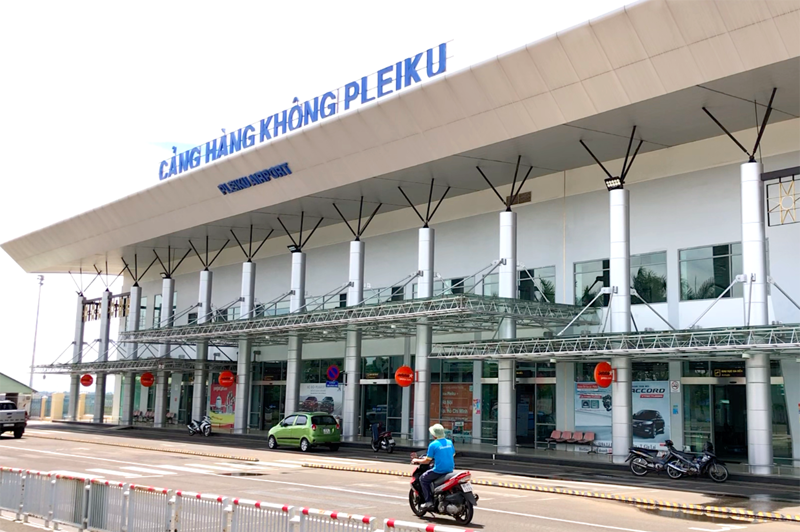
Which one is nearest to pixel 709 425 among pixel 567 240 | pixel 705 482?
pixel 705 482

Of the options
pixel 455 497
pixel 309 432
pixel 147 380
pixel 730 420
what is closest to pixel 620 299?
pixel 730 420

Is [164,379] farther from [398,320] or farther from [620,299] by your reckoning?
[620,299]

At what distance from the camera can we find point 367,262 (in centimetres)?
4484

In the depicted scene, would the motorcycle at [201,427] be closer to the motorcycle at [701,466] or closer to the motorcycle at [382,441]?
the motorcycle at [382,441]

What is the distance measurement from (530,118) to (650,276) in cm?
804

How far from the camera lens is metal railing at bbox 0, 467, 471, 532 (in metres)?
9.34

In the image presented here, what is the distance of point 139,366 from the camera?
53500 mm

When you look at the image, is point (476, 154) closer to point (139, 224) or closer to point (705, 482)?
point (705, 482)

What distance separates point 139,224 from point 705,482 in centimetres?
3815

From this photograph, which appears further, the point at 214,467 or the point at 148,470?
the point at 214,467

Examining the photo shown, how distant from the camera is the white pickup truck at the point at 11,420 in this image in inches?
1563

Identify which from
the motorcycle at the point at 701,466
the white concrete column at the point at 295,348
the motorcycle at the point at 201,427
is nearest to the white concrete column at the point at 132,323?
the motorcycle at the point at 201,427

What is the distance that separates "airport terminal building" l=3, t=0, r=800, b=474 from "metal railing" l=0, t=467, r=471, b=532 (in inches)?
687

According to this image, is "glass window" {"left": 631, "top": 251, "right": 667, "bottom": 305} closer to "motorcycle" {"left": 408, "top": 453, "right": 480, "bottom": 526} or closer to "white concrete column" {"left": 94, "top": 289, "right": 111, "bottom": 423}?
"motorcycle" {"left": 408, "top": 453, "right": 480, "bottom": 526}
